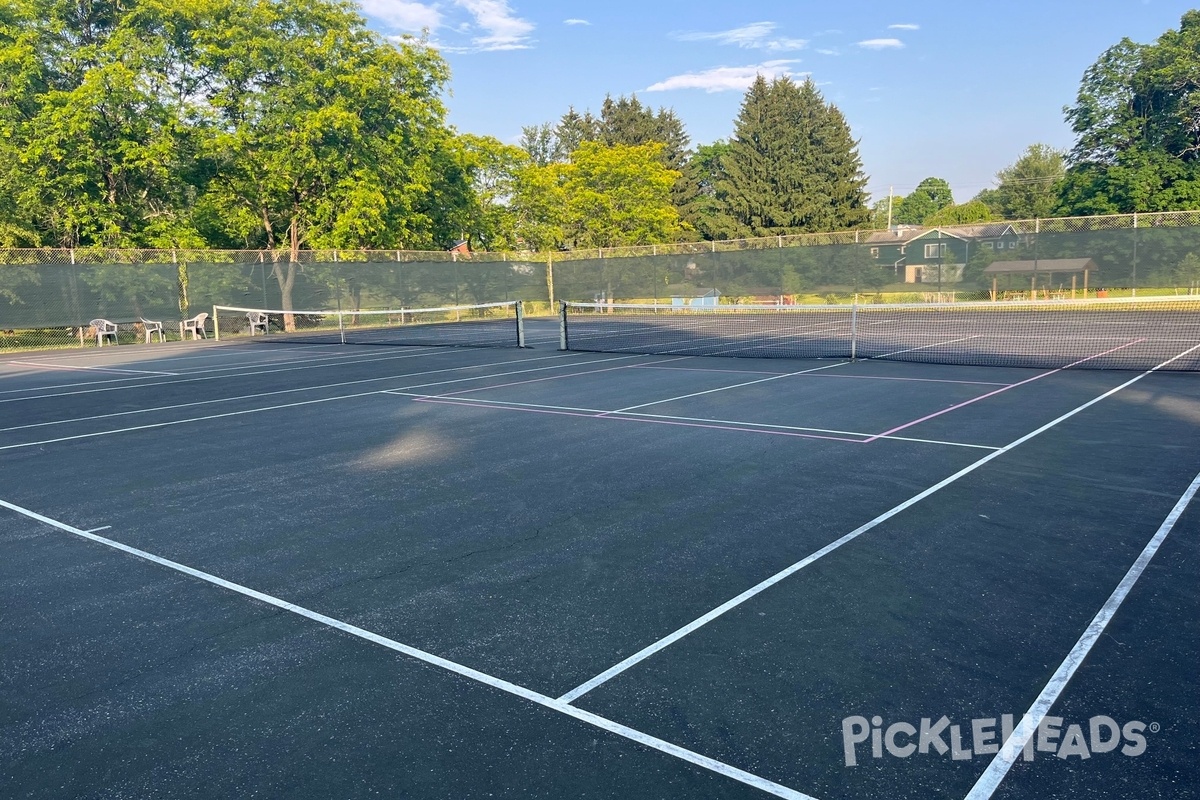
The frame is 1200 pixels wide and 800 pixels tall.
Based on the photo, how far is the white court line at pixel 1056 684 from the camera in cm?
275

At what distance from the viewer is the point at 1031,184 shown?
86.6m

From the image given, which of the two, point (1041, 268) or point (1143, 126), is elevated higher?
point (1143, 126)

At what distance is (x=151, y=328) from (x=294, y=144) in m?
9.10

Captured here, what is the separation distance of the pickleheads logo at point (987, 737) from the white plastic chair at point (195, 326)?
2911 centimetres

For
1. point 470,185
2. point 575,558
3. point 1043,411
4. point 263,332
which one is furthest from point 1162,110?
point 575,558

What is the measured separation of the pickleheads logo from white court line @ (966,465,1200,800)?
0.02 m

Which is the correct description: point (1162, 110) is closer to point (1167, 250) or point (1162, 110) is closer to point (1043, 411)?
point (1167, 250)

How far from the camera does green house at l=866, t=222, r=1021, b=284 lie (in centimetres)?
2781

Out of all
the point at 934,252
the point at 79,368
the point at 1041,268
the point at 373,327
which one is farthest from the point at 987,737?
the point at 373,327

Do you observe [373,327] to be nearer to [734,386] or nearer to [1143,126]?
[734,386]

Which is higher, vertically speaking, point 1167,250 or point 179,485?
point 1167,250

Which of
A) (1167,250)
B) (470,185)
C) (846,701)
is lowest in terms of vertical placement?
(846,701)

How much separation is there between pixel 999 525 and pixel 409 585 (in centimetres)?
388

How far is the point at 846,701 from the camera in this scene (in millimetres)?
3254
